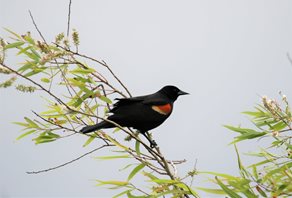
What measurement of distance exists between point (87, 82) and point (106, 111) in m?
0.41

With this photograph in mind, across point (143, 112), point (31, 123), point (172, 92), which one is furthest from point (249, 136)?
point (31, 123)

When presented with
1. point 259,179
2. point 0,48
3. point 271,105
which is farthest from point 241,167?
point 0,48

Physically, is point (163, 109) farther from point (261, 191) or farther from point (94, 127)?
point (261, 191)

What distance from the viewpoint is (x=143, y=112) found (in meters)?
3.70

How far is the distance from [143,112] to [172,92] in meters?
0.81

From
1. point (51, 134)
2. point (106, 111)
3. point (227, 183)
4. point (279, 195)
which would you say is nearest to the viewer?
point (279, 195)

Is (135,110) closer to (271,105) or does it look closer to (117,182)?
(117,182)

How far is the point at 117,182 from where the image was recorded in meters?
2.84

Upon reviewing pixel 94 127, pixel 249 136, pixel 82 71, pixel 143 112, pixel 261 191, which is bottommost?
pixel 261 191

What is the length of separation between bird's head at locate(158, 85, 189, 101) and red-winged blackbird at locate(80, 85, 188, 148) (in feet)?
0.75

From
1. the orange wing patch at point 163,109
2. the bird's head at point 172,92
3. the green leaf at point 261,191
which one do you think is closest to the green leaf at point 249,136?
the green leaf at point 261,191

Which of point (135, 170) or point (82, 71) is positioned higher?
point (82, 71)

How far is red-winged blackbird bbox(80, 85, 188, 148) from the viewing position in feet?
11.5

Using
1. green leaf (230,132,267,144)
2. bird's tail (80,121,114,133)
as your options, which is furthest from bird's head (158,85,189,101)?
bird's tail (80,121,114,133)
